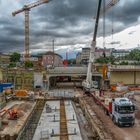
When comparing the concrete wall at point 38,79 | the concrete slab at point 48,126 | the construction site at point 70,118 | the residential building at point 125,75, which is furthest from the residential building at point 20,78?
the concrete slab at point 48,126

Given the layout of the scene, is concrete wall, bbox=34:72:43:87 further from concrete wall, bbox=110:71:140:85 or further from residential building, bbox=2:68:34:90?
concrete wall, bbox=110:71:140:85

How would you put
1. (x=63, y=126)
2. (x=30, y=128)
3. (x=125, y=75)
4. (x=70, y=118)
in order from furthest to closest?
(x=125, y=75), (x=70, y=118), (x=30, y=128), (x=63, y=126)

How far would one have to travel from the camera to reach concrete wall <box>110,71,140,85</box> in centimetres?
6253

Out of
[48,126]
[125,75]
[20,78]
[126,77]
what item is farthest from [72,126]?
[126,77]

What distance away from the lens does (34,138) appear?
23359 mm

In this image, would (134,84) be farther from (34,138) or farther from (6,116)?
(34,138)

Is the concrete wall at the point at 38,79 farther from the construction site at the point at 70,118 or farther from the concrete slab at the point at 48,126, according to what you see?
the concrete slab at the point at 48,126

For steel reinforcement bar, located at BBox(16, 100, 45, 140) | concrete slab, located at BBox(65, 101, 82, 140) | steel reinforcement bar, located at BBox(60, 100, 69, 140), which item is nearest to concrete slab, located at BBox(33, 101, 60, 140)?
steel reinforcement bar, located at BBox(60, 100, 69, 140)

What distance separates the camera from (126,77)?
207 feet

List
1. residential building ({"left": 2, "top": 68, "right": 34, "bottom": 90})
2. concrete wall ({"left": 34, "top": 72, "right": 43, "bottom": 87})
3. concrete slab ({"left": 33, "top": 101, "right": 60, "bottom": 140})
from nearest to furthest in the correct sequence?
concrete slab ({"left": 33, "top": 101, "right": 60, "bottom": 140})
concrete wall ({"left": 34, "top": 72, "right": 43, "bottom": 87})
residential building ({"left": 2, "top": 68, "right": 34, "bottom": 90})

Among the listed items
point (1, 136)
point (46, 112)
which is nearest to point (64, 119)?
point (46, 112)

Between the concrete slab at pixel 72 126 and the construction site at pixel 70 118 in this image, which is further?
the construction site at pixel 70 118

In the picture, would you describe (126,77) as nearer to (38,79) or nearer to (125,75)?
(125,75)

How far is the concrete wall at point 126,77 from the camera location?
6253cm
